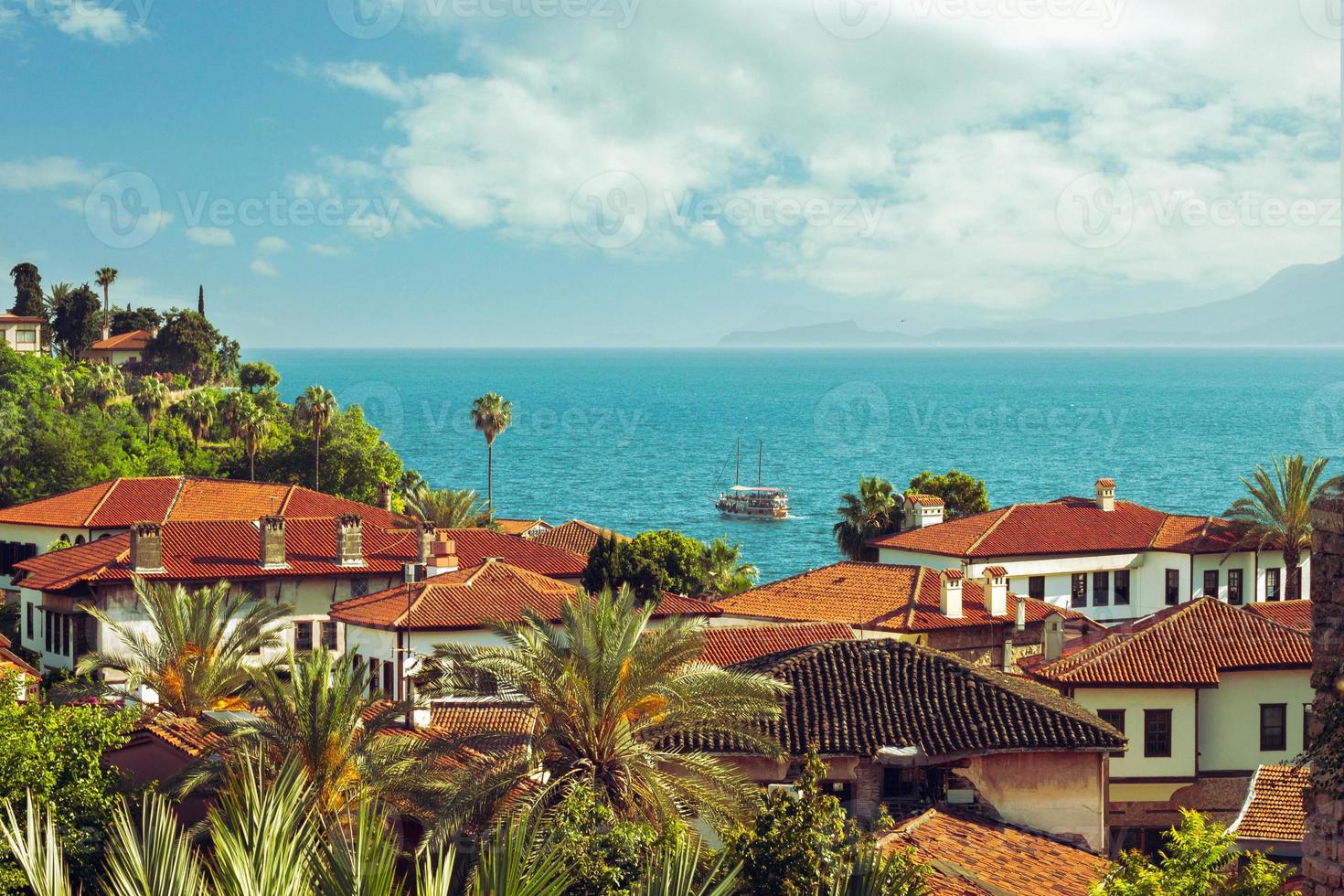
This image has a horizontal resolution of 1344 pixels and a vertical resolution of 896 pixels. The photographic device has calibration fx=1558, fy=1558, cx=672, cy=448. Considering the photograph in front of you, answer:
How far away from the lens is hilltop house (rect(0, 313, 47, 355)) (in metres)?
124

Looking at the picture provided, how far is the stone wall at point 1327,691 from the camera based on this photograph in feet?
48.8

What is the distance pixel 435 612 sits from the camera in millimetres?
40375

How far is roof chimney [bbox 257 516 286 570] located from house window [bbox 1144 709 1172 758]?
84.2 feet

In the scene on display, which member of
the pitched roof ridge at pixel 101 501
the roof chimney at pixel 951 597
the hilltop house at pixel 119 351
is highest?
the hilltop house at pixel 119 351

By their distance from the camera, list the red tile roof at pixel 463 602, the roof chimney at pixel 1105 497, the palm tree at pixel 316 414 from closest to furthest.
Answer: the red tile roof at pixel 463 602 → the roof chimney at pixel 1105 497 → the palm tree at pixel 316 414

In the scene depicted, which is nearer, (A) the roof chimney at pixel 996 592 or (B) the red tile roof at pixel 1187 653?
(B) the red tile roof at pixel 1187 653

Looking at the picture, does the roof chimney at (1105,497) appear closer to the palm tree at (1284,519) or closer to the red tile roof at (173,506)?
the palm tree at (1284,519)

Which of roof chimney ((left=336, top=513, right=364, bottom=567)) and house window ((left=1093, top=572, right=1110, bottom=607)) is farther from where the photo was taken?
house window ((left=1093, top=572, right=1110, bottom=607))

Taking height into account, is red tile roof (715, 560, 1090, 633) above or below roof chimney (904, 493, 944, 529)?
below

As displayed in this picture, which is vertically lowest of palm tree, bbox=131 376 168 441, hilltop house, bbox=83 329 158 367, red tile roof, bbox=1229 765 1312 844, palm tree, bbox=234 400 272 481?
red tile roof, bbox=1229 765 1312 844

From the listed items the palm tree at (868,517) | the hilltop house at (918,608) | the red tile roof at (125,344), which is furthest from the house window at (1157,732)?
the red tile roof at (125,344)

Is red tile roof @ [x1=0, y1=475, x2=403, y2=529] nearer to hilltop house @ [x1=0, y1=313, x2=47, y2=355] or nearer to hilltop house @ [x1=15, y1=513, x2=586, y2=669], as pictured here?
hilltop house @ [x1=15, y1=513, x2=586, y2=669]

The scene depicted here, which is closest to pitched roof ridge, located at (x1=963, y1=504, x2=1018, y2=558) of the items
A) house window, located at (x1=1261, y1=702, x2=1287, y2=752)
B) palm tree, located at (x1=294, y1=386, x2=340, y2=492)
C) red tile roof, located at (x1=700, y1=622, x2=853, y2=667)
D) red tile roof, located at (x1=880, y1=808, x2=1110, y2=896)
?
red tile roof, located at (x1=700, y1=622, x2=853, y2=667)

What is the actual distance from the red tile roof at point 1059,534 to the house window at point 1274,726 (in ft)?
70.7
